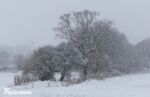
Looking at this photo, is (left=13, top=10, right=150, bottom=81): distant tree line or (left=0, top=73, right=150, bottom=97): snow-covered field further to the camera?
(left=13, top=10, right=150, bottom=81): distant tree line

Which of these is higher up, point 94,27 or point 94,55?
point 94,27

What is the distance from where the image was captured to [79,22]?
57750 millimetres

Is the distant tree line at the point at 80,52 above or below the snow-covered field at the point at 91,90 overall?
above

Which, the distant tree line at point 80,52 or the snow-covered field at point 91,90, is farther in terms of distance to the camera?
the distant tree line at point 80,52

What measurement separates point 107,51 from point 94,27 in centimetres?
544

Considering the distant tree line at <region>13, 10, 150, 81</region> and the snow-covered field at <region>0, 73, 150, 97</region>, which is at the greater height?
the distant tree line at <region>13, 10, 150, 81</region>

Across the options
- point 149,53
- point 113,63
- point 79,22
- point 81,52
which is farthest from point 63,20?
point 149,53

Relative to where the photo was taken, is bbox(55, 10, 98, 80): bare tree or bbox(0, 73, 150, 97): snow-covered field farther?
bbox(55, 10, 98, 80): bare tree

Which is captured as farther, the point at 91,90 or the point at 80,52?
the point at 80,52

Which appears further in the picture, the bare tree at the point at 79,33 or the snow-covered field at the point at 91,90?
the bare tree at the point at 79,33

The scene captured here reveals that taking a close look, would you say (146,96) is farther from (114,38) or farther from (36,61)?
(114,38)

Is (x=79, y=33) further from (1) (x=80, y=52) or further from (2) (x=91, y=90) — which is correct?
(2) (x=91, y=90)

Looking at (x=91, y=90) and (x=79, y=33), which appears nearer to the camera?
(x=91, y=90)

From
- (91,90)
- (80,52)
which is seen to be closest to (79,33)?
(80,52)
